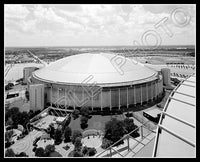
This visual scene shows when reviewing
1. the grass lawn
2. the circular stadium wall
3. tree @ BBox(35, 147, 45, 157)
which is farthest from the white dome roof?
tree @ BBox(35, 147, 45, 157)

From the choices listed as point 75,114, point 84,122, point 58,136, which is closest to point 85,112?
point 75,114

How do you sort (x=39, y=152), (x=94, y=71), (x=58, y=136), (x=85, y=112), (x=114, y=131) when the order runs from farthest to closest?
(x=94, y=71), (x=85, y=112), (x=58, y=136), (x=114, y=131), (x=39, y=152)

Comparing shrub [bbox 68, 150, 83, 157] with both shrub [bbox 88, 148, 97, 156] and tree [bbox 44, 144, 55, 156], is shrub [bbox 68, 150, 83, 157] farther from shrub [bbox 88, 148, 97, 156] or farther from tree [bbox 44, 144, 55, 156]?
tree [bbox 44, 144, 55, 156]

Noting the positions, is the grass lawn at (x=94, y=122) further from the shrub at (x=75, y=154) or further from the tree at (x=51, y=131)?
the shrub at (x=75, y=154)

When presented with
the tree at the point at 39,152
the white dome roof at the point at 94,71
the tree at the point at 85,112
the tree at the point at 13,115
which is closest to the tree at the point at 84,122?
the tree at the point at 85,112

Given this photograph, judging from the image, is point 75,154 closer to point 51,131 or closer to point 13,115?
point 51,131
